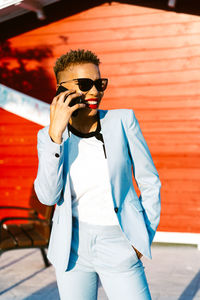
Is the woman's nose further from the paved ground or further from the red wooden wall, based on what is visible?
the red wooden wall

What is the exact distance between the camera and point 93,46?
648 centimetres

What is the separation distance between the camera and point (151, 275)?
506cm

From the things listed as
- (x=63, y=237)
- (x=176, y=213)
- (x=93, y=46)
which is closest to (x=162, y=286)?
(x=176, y=213)

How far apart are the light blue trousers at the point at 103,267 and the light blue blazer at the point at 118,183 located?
0.05 m

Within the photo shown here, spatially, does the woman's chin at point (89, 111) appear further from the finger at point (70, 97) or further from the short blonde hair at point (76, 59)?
the short blonde hair at point (76, 59)

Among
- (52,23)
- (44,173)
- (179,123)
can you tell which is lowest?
(179,123)

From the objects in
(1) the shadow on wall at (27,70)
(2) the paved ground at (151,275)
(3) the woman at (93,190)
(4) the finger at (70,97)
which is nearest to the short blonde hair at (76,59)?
(3) the woman at (93,190)

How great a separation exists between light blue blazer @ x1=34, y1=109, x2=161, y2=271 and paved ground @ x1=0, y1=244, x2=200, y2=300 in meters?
2.56

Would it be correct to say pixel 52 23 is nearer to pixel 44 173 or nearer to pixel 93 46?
pixel 93 46

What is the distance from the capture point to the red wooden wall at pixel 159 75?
20.2 feet

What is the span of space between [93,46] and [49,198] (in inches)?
191

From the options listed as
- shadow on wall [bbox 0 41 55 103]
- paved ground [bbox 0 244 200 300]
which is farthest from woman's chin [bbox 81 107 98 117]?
shadow on wall [bbox 0 41 55 103]

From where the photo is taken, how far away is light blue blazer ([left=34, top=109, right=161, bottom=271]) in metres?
1.96

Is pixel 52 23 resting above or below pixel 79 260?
above
